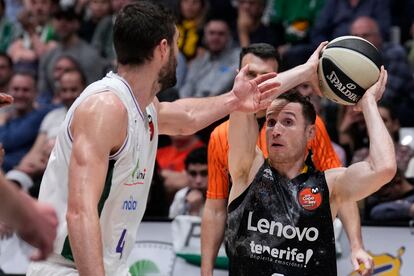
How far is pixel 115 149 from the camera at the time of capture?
4711 mm

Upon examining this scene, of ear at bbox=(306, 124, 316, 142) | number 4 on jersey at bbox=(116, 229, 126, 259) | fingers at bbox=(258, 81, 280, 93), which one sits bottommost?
number 4 on jersey at bbox=(116, 229, 126, 259)

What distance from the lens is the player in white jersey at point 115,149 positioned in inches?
177

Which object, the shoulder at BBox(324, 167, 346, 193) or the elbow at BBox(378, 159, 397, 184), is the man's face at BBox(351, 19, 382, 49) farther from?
the elbow at BBox(378, 159, 397, 184)

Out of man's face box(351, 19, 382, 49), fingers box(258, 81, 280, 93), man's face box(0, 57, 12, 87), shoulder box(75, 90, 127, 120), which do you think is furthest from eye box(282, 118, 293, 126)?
man's face box(0, 57, 12, 87)

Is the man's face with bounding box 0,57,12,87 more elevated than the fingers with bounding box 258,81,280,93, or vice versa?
the fingers with bounding box 258,81,280,93

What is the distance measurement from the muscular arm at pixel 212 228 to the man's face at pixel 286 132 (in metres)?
0.61

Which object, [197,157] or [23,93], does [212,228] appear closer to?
[197,157]

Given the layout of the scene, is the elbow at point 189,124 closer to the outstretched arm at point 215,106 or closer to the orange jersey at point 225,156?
the outstretched arm at point 215,106

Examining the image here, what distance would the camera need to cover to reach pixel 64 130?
4785mm

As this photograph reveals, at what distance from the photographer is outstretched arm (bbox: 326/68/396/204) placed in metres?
5.29

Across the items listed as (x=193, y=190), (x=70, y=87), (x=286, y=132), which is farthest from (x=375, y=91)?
(x=70, y=87)

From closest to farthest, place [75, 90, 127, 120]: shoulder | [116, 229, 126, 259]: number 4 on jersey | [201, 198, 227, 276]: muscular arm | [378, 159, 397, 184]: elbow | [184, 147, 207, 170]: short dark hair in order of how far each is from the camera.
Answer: [75, 90, 127, 120]: shoulder < [116, 229, 126, 259]: number 4 on jersey < [378, 159, 397, 184]: elbow < [201, 198, 227, 276]: muscular arm < [184, 147, 207, 170]: short dark hair

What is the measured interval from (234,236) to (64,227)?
3.89 ft

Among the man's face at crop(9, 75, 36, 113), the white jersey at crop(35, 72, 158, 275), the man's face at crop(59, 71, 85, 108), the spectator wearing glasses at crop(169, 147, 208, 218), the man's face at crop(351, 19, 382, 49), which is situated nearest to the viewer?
the white jersey at crop(35, 72, 158, 275)
